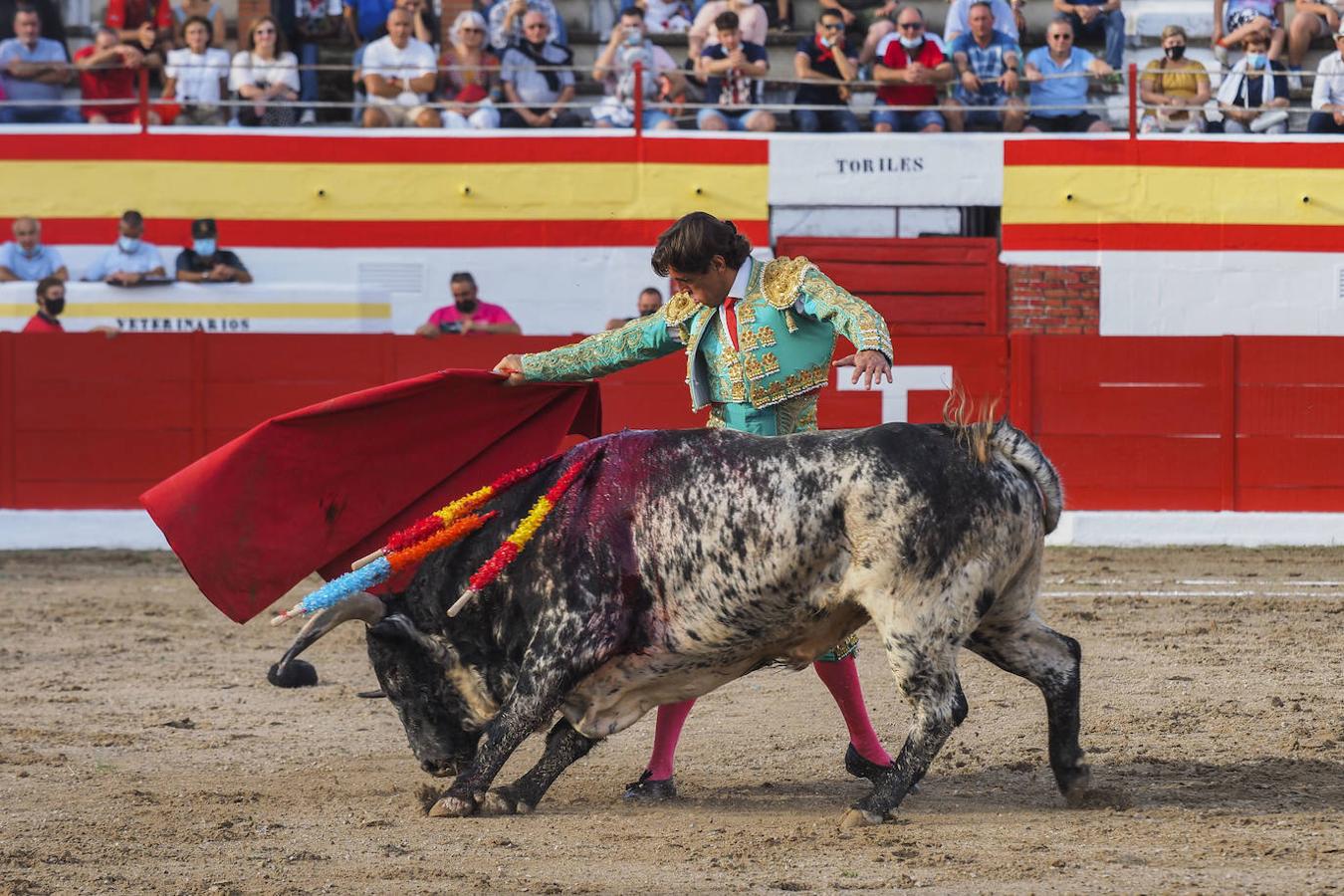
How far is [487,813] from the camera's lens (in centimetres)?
362

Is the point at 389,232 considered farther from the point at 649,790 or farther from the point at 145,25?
the point at 649,790

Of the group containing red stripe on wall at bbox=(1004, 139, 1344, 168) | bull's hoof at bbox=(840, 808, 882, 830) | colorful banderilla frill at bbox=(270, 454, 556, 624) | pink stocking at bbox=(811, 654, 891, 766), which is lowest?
bull's hoof at bbox=(840, 808, 882, 830)

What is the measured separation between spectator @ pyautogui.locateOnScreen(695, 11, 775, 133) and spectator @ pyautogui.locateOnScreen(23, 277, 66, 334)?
355 cm

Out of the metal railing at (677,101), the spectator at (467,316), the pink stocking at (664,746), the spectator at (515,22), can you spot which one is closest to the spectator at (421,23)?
the metal railing at (677,101)

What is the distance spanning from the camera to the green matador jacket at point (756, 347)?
370 centimetres

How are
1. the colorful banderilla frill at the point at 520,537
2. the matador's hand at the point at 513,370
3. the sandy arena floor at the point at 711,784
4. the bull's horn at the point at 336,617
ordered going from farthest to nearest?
1. the matador's hand at the point at 513,370
2. the colorful banderilla frill at the point at 520,537
3. the bull's horn at the point at 336,617
4. the sandy arena floor at the point at 711,784

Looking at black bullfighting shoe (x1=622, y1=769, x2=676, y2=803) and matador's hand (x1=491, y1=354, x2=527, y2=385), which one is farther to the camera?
matador's hand (x1=491, y1=354, x2=527, y2=385)

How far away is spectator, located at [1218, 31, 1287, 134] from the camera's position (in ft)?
33.6

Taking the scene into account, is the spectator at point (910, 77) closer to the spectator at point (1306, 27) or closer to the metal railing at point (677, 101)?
the metal railing at point (677, 101)

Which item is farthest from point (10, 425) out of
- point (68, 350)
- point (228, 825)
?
point (228, 825)

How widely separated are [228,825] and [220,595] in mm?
545

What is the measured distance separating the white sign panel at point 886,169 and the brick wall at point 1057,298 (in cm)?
47

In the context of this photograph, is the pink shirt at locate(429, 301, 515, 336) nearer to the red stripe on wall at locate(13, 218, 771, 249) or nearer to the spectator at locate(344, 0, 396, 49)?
the red stripe on wall at locate(13, 218, 771, 249)

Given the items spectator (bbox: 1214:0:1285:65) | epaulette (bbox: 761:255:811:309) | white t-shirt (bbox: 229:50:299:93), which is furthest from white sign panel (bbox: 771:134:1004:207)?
epaulette (bbox: 761:255:811:309)
